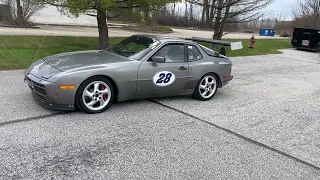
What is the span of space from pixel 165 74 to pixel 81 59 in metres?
1.56

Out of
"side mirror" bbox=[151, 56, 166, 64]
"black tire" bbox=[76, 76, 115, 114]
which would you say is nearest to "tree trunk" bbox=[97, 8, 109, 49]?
"side mirror" bbox=[151, 56, 166, 64]

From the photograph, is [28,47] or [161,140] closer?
[161,140]

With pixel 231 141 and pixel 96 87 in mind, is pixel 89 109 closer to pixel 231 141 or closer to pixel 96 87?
pixel 96 87

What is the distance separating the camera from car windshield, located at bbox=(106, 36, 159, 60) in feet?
18.1

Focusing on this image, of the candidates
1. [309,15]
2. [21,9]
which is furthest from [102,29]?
[309,15]

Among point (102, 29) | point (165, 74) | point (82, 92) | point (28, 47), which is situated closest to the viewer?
point (82, 92)

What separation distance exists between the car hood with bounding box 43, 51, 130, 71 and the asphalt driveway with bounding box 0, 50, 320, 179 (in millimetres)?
782

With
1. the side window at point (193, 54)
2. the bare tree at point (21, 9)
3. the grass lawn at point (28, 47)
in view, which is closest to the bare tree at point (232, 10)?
the grass lawn at point (28, 47)

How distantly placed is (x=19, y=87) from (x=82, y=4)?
4.16 m

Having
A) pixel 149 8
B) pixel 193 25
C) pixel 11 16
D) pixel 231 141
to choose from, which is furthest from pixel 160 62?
pixel 193 25

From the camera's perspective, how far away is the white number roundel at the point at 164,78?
5.44m

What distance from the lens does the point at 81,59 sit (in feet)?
17.1

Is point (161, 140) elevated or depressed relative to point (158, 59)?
depressed

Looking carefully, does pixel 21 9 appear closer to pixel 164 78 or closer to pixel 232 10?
pixel 232 10
